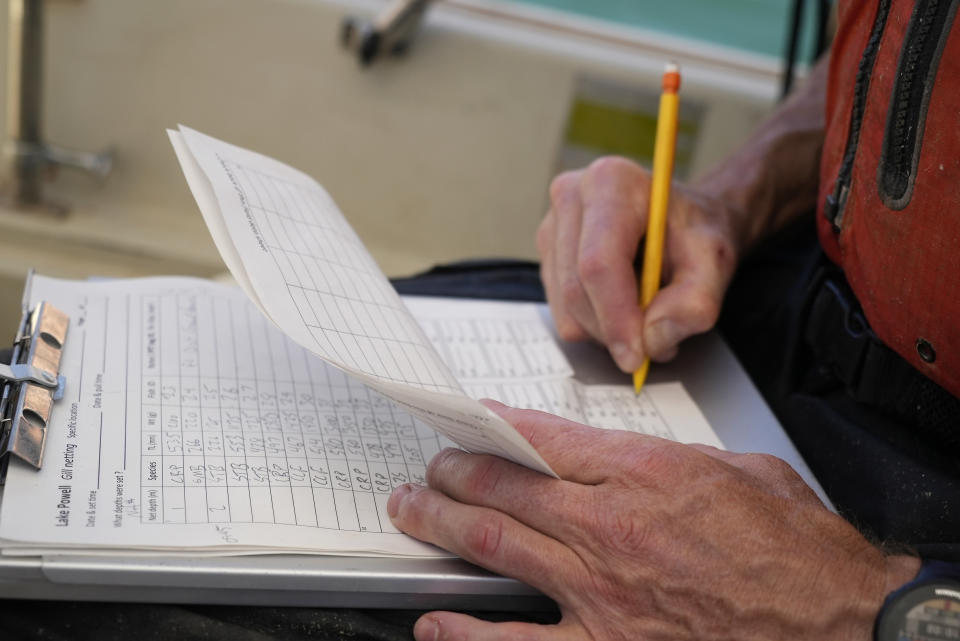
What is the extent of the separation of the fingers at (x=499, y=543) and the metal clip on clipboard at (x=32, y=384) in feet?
0.67

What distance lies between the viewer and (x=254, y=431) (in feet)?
1.81

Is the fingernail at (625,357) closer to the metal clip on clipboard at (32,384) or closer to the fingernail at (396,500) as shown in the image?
the fingernail at (396,500)

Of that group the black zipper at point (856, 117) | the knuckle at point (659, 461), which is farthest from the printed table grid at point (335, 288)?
the black zipper at point (856, 117)

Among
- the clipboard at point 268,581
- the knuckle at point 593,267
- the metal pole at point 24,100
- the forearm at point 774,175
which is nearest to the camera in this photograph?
the clipboard at point 268,581

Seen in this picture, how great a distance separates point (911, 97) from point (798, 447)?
0.85ft

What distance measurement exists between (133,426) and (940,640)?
1.47 feet

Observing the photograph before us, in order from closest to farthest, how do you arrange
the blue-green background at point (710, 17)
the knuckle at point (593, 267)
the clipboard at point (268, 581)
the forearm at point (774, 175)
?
the clipboard at point (268, 581) < the knuckle at point (593, 267) < the forearm at point (774, 175) < the blue-green background at point (710, 17)

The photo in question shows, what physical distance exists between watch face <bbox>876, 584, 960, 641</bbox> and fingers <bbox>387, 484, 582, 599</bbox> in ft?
0.53

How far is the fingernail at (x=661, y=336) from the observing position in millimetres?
708

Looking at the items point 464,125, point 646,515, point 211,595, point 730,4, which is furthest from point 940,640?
point 730,4

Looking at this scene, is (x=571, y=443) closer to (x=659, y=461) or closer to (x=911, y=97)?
(x=659, y=461)

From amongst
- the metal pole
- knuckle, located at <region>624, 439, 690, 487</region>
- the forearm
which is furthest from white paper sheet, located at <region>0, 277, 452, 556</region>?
the metal pole

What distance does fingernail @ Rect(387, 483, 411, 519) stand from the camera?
0.51m

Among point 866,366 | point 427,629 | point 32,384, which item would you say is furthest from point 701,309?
point 32,384
